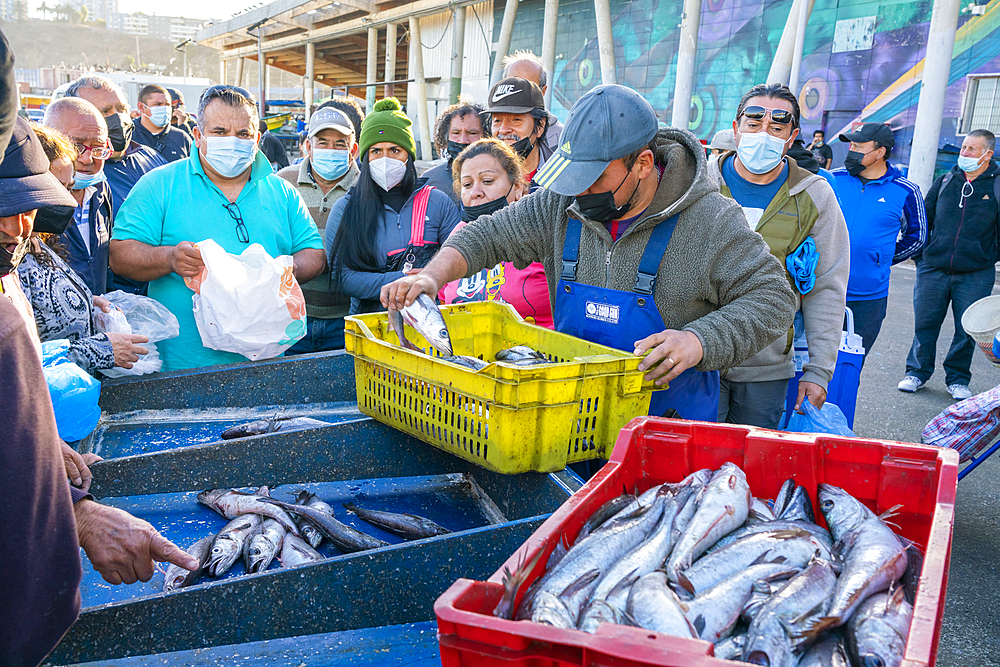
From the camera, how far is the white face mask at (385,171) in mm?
4430

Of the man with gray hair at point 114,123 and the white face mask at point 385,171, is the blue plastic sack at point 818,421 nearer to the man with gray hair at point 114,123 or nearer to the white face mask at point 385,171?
the white face mask at point 385,171

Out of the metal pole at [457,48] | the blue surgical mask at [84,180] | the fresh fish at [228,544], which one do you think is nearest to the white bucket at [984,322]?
the fresh fish at [228,544]

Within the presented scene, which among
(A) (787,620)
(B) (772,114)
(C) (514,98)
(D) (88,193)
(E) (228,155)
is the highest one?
(C) (514,98)

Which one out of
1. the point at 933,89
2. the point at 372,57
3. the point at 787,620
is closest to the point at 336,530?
the point at 787,620

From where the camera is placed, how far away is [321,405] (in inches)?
148

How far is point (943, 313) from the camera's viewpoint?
721 cm

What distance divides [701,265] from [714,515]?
3.40 feet

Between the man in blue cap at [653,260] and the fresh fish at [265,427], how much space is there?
788mm

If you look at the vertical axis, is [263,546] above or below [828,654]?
below

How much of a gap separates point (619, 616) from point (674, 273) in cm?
143

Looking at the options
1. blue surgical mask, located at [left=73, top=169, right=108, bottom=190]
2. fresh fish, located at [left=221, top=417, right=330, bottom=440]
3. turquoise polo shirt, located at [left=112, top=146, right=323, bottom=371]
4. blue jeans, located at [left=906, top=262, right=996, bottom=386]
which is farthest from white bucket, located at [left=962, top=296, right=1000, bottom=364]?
blue surgical mask, located at [left=73, top=169, right=108, bottom=190]

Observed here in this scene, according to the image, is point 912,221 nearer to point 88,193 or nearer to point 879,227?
point 879,227

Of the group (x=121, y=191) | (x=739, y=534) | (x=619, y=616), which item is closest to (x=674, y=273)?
(x=739, y=534)

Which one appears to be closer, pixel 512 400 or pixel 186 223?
pixel 512 400
